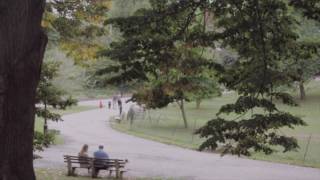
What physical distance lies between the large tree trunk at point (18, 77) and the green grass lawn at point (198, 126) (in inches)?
514

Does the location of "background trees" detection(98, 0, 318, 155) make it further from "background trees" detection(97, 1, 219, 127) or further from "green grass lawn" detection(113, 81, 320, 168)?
"green grass lawn" detection(113, 81, 320, 168)

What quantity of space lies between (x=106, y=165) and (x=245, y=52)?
10.1 meters

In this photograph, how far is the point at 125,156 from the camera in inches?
1018

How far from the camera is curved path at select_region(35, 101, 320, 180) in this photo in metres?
20.8

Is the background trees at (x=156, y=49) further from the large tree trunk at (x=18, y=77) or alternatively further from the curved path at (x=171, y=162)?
the curved path at (x=171, y=162)

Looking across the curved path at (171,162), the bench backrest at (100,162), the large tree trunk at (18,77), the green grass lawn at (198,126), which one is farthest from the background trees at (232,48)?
the curved path at (171,162)

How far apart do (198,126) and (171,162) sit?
1691cm

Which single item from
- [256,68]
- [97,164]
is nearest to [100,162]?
[97,164]

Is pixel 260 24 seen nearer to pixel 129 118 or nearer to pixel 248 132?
pixel 248 132

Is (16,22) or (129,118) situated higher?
(16,22)

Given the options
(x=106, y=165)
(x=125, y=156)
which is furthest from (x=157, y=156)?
(x=106, y=165)

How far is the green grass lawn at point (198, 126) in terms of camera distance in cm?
2611

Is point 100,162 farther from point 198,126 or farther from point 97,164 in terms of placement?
point 198,126

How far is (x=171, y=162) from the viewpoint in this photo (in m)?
23.9
